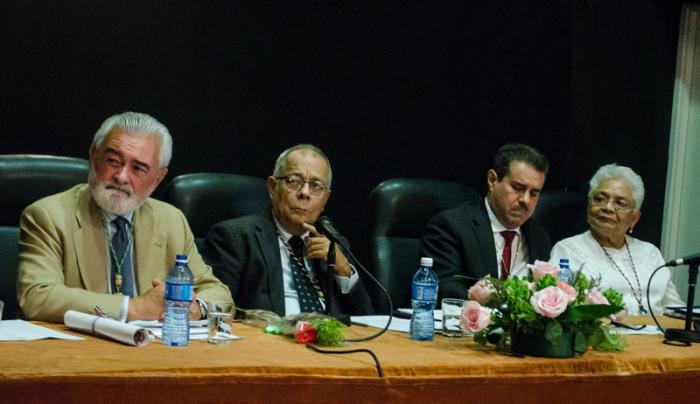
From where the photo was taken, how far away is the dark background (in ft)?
13.4

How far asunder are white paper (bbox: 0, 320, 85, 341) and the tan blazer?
18 cm

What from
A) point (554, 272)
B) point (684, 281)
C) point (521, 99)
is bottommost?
point (684, 281)

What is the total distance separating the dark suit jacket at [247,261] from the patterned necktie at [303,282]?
0.26 feet

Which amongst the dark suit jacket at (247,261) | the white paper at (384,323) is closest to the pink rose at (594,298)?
the white paper at (384,323)

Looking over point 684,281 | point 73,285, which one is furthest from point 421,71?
point 73,285

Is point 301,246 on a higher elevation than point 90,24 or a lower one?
lower

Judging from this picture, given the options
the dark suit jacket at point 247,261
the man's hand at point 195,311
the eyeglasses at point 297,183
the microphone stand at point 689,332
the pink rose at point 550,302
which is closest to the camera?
the pink rose at point 550,302

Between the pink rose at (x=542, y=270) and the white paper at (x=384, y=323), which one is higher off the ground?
the pink rose at (x=542, y=270)

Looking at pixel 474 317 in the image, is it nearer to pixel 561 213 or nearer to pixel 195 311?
pixel 195 311

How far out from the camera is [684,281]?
5172 millimetres

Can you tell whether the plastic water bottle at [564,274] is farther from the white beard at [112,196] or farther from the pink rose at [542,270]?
the white beard at [112,196]

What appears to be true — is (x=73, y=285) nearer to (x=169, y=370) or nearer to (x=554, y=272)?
(x=169, y=370)

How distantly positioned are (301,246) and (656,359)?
60.5 inches

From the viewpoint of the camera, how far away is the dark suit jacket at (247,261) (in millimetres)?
3561
